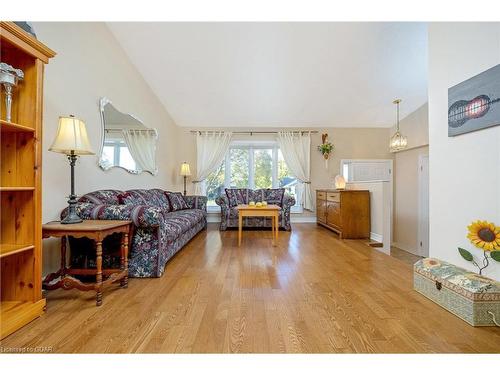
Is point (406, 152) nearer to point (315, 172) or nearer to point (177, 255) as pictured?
point (315, 172)

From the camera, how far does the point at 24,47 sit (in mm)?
1413

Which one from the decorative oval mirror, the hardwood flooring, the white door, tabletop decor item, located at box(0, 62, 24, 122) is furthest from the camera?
the white door

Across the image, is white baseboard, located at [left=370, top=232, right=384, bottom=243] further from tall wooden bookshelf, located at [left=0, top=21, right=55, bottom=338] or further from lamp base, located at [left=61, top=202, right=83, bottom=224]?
tall wooden bookshelf, located at [left=0, top=21, right=55, bottom=338]

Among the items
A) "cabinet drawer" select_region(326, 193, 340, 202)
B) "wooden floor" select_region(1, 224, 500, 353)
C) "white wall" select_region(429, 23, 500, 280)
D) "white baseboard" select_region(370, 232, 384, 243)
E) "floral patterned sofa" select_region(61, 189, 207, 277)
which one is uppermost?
"white wall" select_region(429, 23, 500, 280)

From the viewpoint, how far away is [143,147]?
3949mm

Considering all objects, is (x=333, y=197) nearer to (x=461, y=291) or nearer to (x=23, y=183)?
(x=461, y=291)

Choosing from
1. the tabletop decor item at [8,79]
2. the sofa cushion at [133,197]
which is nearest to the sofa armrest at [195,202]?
the sofa cushion at [133,197]

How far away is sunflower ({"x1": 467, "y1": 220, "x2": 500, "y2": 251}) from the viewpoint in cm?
155

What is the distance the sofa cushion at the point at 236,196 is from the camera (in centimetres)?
509

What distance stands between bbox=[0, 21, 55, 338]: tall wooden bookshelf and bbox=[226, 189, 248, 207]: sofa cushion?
368cm

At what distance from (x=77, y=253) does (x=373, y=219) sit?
4.09 m

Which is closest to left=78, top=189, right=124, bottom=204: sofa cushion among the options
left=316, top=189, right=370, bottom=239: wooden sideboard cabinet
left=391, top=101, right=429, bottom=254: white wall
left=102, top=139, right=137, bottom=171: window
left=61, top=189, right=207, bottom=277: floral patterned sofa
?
left=61, top=189, right=207, bottom=277: floral patterned sofa

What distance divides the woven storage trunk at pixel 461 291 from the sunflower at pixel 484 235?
22 centimetres
